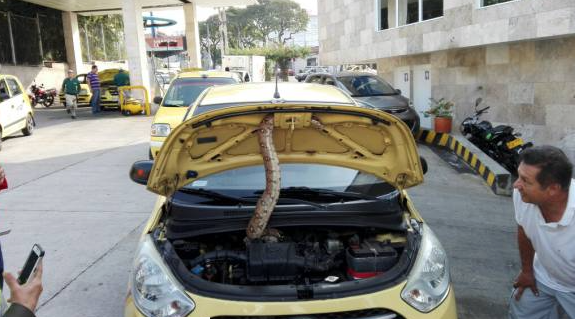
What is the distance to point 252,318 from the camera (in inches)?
92.4

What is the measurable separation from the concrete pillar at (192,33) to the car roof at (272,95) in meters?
21.0

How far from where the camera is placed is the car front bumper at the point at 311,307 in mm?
2338

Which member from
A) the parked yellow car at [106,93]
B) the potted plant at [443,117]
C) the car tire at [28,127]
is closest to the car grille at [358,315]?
the potted plant at [443,117]

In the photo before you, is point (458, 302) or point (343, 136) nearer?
point (343, 136)

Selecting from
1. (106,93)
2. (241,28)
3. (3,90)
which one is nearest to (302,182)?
(3,90)

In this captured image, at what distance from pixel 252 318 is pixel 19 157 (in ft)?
31.0

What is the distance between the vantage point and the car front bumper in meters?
2.34

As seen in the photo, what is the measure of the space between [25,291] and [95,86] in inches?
646

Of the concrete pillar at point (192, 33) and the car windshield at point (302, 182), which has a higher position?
the concrete pillar at point (192, 33)

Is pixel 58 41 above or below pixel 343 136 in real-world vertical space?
above

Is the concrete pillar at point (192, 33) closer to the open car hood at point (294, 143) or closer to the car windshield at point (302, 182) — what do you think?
the car windshield at point (302, 182)

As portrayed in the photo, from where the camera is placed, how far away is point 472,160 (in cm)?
871

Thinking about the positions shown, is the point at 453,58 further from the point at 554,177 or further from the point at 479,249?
the point at 554,177

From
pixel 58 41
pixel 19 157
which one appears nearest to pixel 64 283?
pixel 19 157
